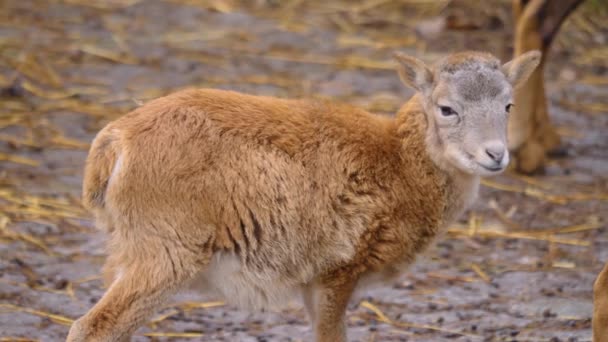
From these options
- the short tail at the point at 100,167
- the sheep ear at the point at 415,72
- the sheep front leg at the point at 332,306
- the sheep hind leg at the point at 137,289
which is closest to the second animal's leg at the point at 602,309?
the sheep front leg at the point at 332,306

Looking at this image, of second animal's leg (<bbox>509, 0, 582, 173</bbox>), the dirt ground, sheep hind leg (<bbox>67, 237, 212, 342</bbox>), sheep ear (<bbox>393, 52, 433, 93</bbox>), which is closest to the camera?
sheep hind leg (<bbox>67, 237, 212, 342</bbox>)

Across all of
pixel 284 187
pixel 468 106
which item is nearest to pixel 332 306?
pixel 284 187

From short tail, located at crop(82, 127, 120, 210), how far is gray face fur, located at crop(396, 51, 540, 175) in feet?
5.52

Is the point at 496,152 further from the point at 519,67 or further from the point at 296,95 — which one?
the point at 296,95

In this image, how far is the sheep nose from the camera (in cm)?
566

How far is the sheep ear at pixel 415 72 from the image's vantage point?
6.12 meters

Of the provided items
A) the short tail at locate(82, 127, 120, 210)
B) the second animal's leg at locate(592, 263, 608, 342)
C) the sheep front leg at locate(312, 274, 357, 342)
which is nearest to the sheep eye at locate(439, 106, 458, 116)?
the sheep front leg at locate(312, 274, 357, 342)

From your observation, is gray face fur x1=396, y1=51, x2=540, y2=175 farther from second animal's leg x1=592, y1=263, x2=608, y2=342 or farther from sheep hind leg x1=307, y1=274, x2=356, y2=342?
sheep hind leg x1=307, y1=274, x2=356, y2=342

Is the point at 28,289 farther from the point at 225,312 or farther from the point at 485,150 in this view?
the point at 485,150

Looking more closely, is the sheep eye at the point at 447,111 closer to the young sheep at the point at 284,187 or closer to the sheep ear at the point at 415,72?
the young sheep at the point at 284,187

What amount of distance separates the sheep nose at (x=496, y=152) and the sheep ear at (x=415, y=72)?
0.61m

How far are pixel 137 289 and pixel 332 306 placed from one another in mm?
1050

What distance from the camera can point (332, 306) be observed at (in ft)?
18.7

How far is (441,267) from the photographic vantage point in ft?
25.2
